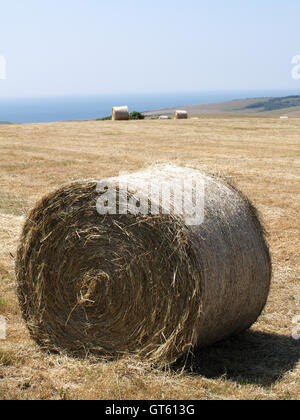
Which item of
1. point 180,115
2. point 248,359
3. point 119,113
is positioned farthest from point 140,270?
point 180,115

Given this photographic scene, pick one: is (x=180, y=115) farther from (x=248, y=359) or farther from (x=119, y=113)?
(x=248, y=359)

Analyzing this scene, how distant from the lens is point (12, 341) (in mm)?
5156

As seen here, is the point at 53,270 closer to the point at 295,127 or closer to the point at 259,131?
the point at 259,131

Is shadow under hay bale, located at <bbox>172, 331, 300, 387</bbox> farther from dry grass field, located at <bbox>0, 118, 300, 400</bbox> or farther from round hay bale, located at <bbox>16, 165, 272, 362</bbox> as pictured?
round hay bale, located at <bbox>16, 165, 272, 362</bbox>

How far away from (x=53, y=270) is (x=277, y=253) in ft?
12.0

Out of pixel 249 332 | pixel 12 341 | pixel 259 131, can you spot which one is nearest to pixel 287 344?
pixel 249 332

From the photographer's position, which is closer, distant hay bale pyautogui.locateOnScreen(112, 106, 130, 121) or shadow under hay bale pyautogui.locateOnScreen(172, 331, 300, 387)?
shadow under hay bale pyautogui.locateOnScreen(172, 331, 300, 387)

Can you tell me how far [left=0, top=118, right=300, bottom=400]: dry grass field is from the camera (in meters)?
4.23

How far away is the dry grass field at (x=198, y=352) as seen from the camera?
4.23 metres

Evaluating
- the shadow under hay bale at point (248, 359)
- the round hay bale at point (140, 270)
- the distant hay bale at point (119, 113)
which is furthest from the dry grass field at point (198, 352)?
the distant hay bale at point (119, 113)

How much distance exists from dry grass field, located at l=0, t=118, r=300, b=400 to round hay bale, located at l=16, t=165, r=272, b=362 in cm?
20

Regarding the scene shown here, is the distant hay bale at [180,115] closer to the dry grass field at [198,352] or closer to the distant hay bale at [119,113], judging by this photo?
the distant hay bale at [119,113]

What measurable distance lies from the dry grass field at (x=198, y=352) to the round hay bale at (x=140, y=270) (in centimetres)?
20

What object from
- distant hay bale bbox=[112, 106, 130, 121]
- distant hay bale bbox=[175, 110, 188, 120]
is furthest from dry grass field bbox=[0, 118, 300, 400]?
distant hay bale bbox=[175, 110, 188, 120]
